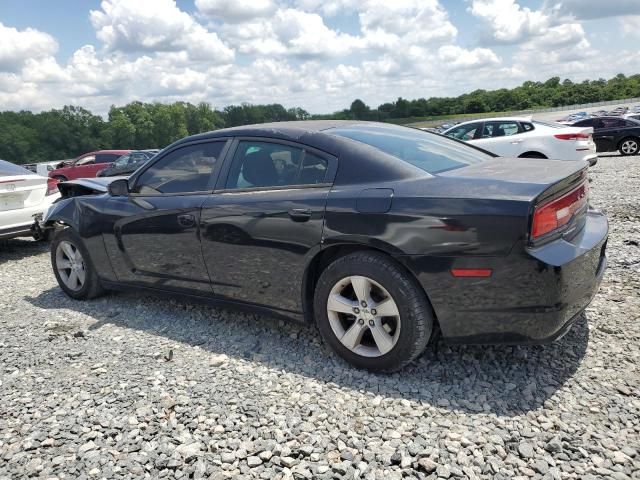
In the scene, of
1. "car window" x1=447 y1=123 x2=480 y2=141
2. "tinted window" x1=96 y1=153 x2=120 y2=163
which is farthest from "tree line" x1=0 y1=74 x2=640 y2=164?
"car window" x1=447 y1=123 x2=480 y2=141

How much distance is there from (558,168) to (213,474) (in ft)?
8.32

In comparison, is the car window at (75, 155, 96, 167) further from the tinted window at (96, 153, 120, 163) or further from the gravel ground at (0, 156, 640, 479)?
the gravel ground at (0, 156, 640, 479)

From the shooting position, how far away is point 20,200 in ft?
23.4

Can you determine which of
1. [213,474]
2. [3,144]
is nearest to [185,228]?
[213,474]

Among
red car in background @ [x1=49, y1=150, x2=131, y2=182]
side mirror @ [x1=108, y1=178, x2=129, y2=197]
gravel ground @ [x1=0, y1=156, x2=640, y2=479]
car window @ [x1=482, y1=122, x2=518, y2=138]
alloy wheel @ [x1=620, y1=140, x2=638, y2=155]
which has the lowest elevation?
alloy wheel @ [x1=620, y1=140, x2=638, y2=155]

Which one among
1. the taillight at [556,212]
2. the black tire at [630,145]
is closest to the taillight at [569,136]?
the black tire at [630,145]

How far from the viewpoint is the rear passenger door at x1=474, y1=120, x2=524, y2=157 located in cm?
A: 1078

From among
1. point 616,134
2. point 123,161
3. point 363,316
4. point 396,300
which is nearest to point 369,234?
point 396,300

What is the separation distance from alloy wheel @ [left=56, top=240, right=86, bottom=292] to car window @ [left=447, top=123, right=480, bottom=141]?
8.72m

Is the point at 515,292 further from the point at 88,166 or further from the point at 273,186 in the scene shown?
the point at 88,166

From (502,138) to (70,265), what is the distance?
8934 millimetres

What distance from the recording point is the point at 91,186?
586 centimetres

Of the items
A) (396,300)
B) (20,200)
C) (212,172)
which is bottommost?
(396,300)

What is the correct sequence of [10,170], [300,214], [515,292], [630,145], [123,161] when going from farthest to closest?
[123,161] < [630,145] < [10,170] < [300,214] < [515,292]
